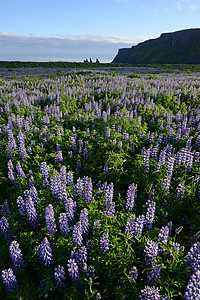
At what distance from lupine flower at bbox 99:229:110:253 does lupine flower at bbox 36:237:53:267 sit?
0.92 meters

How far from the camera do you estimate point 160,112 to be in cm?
1055

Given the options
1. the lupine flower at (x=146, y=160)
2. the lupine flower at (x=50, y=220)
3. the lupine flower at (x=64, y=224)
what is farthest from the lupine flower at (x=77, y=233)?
the lupine flower at (x=146, y=160)

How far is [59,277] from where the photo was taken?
3.22 metres

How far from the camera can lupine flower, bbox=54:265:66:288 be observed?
3141 mm

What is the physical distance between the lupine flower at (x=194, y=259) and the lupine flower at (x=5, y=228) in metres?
3.49

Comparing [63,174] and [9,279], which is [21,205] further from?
[9,279]

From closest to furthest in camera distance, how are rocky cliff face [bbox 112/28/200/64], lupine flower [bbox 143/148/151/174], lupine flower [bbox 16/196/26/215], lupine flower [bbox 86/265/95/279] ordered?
lupine flower [bbox 86/265/95/279] → lupine flower [bbox 16/196/26/215] → lupine flower [bbox 143/148/151/174] → rocky cliff face [bbox 112/28/200/64]

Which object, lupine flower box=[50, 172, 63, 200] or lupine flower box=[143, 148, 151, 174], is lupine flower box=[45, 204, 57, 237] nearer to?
lupine flower box=[50, 172, 63, 200]

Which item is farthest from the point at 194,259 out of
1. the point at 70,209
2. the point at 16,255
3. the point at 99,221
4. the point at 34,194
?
the point at 34,194

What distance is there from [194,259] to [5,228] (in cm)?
360

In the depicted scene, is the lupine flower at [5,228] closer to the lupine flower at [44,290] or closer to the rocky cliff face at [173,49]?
the lupine flower at [44,290]

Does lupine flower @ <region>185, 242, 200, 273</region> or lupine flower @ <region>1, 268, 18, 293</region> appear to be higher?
lupine flower @ <region>185, 242, 200, 273</region>

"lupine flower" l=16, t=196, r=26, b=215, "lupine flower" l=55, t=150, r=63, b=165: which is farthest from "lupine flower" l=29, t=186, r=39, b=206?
"lupine flower" l=55, t=150, r=63, b=165

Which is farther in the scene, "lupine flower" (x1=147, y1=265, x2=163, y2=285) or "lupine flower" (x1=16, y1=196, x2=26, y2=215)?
"lupine flower" (x1=16, y1=196, x2=26, y2=215)
